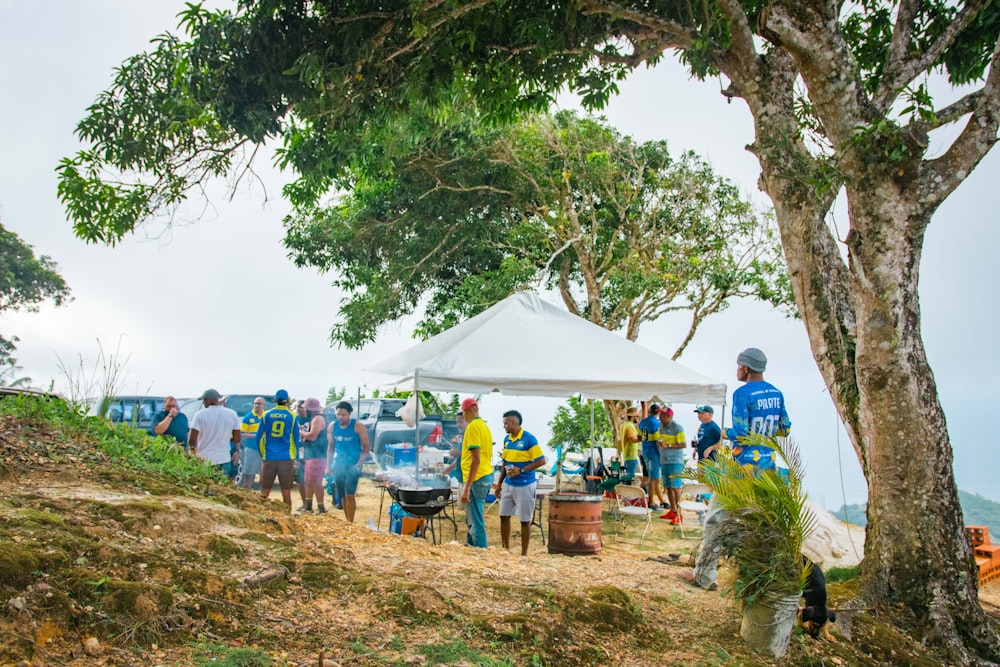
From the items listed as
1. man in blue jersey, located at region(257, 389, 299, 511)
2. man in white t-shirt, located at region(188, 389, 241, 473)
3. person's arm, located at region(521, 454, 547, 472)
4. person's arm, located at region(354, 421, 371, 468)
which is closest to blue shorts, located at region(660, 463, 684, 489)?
person's arm, located at region(521, 454, 547, 472)

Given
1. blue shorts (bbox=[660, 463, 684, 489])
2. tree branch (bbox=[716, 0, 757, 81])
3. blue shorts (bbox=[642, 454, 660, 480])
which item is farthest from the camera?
blue shorts (bbox=[642, 454, 660, 480])

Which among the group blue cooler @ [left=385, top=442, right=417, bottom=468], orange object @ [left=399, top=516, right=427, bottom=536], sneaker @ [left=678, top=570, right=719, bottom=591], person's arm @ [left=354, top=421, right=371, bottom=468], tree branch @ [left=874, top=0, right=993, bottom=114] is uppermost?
tree branch @ [left=874, top=0, right=993, bottom=114]

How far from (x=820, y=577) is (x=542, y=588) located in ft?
6.93

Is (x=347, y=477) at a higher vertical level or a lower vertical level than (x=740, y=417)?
lower

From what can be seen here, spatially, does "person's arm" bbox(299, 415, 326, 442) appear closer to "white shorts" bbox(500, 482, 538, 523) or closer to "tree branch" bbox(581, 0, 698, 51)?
"white shorts" bbox(500, 482, 538, 523)

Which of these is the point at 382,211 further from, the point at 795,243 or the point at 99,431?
the point at 795,243

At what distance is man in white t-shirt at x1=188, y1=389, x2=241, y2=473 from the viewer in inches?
426

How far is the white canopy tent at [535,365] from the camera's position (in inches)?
401

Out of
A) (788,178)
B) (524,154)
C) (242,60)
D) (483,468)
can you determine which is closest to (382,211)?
(524,154)

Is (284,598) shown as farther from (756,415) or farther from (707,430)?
(707,430)

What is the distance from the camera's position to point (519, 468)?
353 inches

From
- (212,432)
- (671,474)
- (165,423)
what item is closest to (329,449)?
(212,432)

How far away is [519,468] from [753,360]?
120 inches

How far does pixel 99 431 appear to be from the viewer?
898 centimetres
